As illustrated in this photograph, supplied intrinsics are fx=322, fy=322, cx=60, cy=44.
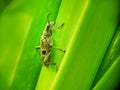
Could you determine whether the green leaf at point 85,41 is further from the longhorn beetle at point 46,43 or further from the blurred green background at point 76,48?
the longhorn beetle at point 46,43

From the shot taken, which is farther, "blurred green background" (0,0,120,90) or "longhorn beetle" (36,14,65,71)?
"longhorn beetle" (36,14,65,71)

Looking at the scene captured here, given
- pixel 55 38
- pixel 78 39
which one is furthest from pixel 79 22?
pixel 55 38

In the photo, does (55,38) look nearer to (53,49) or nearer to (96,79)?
(53,49)

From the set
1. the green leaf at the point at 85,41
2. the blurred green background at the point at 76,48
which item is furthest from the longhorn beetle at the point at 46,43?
the green leaf at the point at 85,41

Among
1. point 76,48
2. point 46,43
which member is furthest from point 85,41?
point 46,43

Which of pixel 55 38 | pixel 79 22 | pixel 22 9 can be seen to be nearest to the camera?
pixel 79 22

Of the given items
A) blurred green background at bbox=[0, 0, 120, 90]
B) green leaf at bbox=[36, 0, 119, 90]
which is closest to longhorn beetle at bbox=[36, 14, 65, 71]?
blurred green background at bbox=[0, 0, 120, 90]

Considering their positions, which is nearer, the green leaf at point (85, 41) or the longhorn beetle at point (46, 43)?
the green leaf at point (85, 41)

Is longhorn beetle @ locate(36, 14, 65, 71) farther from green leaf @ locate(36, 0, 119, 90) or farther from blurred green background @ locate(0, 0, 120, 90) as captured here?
green leaf @ locate(36, 0, 119, 90)

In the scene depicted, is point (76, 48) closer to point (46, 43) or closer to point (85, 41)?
point (85, 41)

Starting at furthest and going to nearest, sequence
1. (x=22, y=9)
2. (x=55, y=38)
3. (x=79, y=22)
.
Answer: (x=22, y=9) < (x=55, y=38) < (x=79, y=22)

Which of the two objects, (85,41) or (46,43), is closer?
(85,41)
